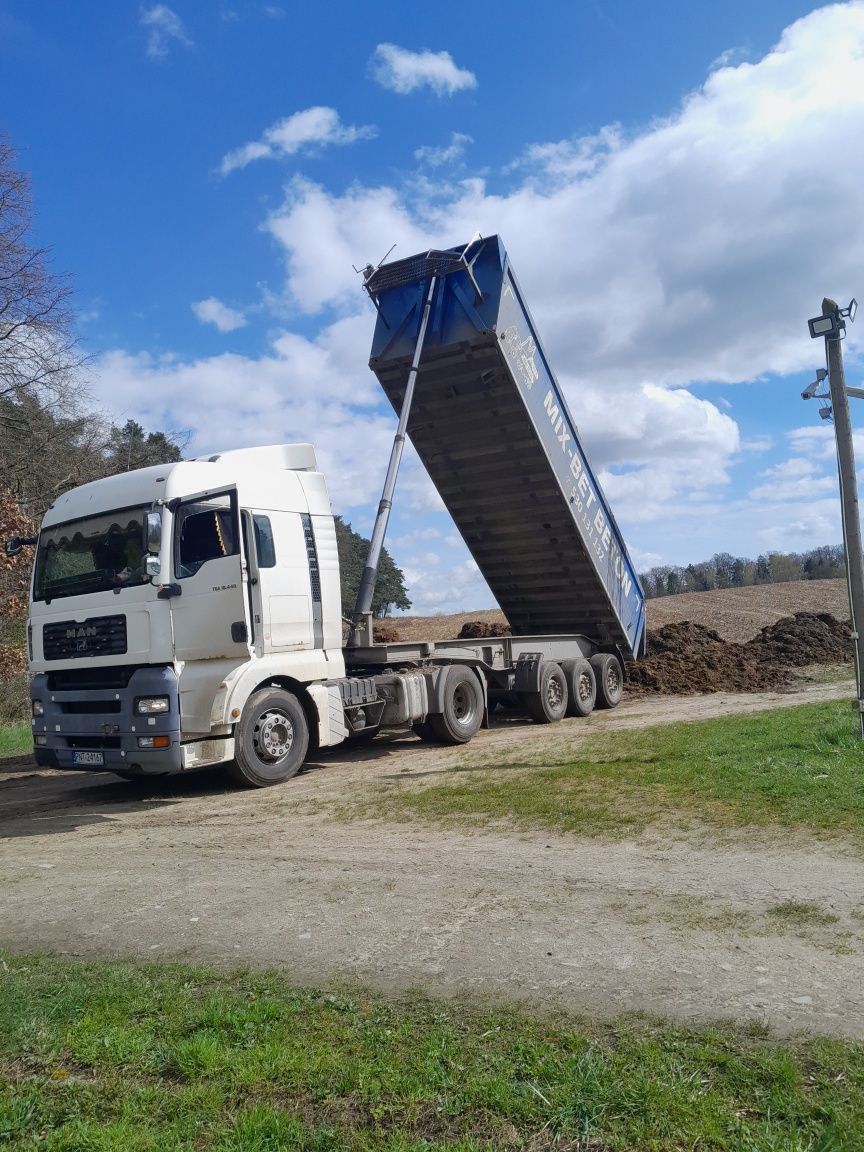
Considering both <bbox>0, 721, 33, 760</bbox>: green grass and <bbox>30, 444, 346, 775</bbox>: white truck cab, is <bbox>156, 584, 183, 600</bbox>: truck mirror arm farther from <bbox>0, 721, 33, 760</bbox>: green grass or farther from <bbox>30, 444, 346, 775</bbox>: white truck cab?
<bbox>0, 721, 33, 760</bbox>: green grass

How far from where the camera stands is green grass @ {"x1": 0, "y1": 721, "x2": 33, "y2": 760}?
45.5 feet

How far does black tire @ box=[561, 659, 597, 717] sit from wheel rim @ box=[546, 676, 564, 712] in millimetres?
197

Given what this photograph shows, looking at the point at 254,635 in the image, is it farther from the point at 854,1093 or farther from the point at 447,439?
the point at 854,1093

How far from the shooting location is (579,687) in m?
14.4

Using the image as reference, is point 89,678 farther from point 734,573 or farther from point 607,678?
point 734,573

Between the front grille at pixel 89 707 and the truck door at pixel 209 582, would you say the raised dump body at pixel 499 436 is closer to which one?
the truck door at pixel 209 582

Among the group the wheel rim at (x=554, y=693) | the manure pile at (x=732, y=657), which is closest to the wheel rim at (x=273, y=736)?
the wheel rim at (x=554, y=693)

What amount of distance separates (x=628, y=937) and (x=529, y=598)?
10425 mm

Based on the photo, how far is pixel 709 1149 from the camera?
267 cm

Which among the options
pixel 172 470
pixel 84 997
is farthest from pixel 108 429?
pixel 84 997

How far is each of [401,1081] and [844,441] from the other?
800 centimetres

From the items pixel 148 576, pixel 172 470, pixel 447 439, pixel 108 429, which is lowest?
pixel 148 576

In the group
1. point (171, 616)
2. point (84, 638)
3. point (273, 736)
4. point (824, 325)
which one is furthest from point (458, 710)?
point (824, 325)

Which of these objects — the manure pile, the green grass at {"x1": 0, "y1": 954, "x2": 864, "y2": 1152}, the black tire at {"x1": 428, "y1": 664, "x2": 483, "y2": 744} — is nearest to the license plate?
the black tire at {"x1": 428, "y1": 664, "x2": 483, "y2": 744}
